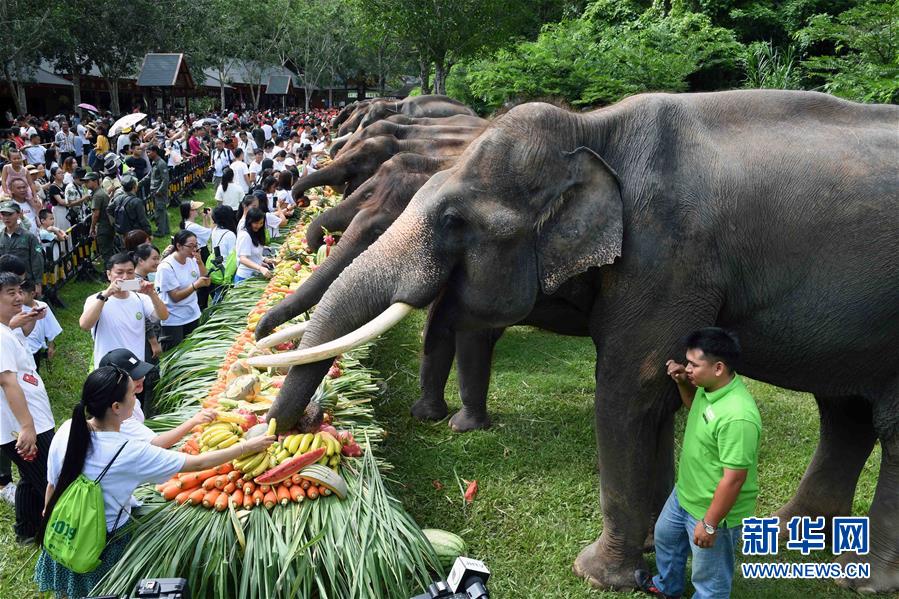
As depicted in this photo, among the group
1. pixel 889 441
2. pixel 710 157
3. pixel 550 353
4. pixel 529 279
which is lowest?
pixel 550 353

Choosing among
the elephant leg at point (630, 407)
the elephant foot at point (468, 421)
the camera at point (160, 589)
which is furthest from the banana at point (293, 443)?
the elephant foot at point (468, 421)

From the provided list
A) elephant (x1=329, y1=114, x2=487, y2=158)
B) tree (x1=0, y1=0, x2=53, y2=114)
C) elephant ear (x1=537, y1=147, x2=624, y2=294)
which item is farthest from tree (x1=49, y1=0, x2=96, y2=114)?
elephant ear (x1=537, y1=147, x2=624, y2=294)

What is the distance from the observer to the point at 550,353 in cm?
858

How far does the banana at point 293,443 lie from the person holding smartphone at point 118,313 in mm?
1919

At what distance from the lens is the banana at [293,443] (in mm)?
4359

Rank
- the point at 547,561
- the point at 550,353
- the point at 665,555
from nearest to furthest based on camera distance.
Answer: the point at 665,555, the point at 547,561, the point at 550,353

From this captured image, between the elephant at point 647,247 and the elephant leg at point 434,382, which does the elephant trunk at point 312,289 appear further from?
the elephant leg at point 434,382

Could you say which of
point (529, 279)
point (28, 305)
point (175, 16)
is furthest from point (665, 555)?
point (175, 16)

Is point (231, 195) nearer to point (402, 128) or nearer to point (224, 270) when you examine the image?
point (224, 270)

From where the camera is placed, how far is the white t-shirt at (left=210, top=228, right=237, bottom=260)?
8680 millimetres

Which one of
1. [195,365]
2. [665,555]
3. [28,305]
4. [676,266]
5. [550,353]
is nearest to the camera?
[676,266]

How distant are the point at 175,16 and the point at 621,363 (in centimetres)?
3905

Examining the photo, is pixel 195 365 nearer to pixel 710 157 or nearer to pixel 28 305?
pixel 28 305

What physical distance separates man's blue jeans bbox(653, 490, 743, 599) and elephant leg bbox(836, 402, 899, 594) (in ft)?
3.18
